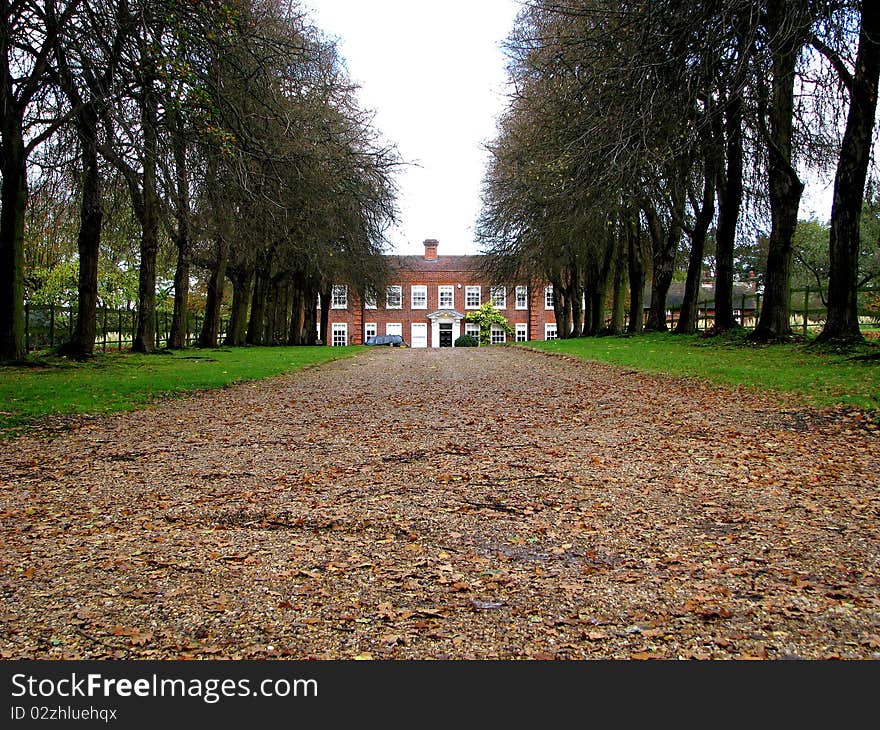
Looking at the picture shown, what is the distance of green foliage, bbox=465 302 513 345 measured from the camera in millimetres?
63719

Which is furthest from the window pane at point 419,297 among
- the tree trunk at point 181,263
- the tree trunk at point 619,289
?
the tree trunk at point 181,263

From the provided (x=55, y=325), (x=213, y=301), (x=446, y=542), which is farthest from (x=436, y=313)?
(x=446, y=542)

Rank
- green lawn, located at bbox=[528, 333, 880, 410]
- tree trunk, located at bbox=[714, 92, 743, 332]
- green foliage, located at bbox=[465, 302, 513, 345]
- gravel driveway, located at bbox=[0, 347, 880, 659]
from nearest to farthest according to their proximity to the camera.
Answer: gravel driveway, located at bbox=[0, 347, 880, 659]
green lawn, located at bbox=[528, 333, 880, 410]
tree trunk, located at bbox=[714, 92, 743, 332]
green foliage, located at bbox=[465, 302, 513, 345]

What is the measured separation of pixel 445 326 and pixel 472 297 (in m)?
3.89

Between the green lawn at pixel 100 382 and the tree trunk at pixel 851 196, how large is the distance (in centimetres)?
1153

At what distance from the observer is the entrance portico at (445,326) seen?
218ft

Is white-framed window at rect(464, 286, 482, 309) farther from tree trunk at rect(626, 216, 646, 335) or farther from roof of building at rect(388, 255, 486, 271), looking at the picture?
tree trunk at rect(626, 216, 646, 335)

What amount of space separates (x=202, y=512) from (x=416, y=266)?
64.5 metres

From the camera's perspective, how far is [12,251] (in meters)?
13.7

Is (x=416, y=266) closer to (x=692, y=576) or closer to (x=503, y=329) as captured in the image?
(x=503, y=329)

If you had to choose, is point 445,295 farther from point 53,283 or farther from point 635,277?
point 635,277

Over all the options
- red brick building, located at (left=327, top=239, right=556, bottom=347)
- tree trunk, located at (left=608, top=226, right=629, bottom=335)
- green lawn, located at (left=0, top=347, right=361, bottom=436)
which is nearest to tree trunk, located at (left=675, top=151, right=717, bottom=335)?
tree trunk, located at (left=608, top=226, right=629, bottom=335)

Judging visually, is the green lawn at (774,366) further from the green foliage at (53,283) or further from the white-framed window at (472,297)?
the white-framed window at (472,297)

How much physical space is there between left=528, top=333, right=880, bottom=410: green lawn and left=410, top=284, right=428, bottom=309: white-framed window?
48.1m
